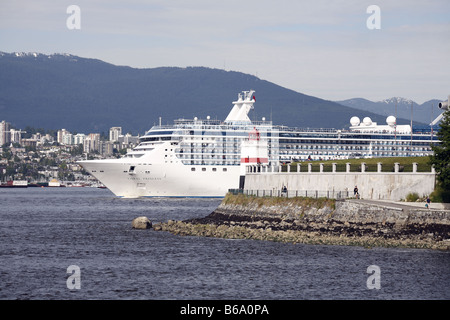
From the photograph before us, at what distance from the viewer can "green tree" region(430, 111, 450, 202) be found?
160 feet

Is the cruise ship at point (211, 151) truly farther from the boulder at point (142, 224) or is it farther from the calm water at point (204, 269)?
the calm water at point (204, 269)

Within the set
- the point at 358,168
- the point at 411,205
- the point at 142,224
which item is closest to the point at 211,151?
the point at 142,224

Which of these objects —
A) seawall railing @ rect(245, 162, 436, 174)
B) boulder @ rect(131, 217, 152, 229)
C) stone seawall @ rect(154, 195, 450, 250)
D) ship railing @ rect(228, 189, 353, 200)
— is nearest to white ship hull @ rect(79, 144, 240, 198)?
seawall railing @ rect(245, 162, 436, 174)

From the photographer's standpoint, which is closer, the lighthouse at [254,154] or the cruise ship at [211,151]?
the lighthouse at [254,154]

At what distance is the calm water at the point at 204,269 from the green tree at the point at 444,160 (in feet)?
26.0

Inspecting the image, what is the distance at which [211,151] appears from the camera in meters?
118

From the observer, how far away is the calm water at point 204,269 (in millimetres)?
33125

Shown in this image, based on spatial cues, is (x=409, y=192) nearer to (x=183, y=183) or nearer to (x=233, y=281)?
(x=233, y=281)

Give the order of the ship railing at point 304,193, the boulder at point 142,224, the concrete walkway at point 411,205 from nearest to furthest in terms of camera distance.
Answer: the concrete walkway at point 411,205
the ship railing at point 304,193
the boulder at point 142,224

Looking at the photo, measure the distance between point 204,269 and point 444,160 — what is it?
17.5 metres

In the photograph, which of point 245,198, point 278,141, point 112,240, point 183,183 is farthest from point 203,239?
point 278,141

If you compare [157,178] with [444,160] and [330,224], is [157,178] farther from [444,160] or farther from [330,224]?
[444,160]

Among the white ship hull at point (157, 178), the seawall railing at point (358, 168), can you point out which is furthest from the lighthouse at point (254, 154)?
the seawall railing at point (358, 168)

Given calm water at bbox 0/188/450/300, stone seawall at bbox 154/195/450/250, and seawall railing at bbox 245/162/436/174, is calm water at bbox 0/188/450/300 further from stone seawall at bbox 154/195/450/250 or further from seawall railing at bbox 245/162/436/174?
seawall railing at bbox 245/162/436/174
